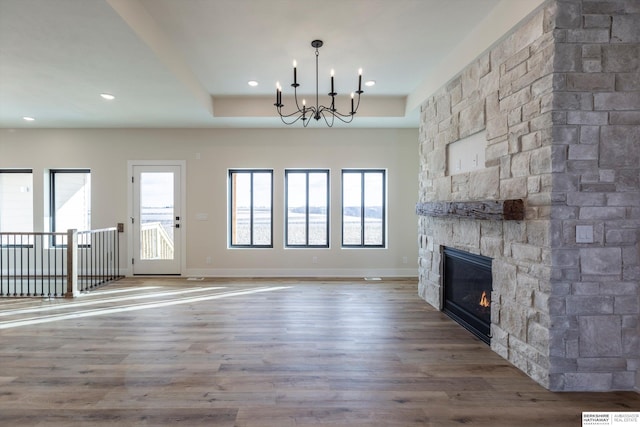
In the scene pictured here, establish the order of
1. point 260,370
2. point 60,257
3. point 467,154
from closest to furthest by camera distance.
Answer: point 260,370
point 467,154
point 60,257

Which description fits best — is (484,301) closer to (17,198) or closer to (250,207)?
(250,207)

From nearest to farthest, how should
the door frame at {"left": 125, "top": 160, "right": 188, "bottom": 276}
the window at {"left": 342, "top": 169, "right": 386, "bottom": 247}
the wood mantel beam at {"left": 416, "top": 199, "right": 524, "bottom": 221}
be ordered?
the wood mantel beam at {"left": 416, "top": 199, "right": 524, "bottom": 221} < the door frame at {"left": 125, "top": 160, "right": 188, "bottom": 276} < the window at {"left": 342, "top": 169, "right": 386, "bottom": 247}

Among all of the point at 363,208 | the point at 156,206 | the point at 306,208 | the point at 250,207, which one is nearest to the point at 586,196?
the point at 363,208

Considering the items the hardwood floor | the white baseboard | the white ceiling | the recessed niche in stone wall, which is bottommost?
the hardwood floor

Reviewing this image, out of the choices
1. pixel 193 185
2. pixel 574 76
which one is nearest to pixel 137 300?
pixel 193 185

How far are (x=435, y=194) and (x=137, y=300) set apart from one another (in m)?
4.39

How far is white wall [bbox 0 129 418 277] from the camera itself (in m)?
6.11

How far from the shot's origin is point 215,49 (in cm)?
365

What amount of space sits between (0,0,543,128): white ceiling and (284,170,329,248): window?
1.65 m

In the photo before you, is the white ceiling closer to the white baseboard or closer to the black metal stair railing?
the black metal stair railing

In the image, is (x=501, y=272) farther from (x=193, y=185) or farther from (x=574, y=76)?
(x=193, y=185)

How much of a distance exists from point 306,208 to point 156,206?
2.89 meters

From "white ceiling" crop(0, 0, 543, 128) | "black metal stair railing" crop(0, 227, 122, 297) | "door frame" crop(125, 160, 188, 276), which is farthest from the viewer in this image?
"door frame" crop(125, 160, 188, 276)

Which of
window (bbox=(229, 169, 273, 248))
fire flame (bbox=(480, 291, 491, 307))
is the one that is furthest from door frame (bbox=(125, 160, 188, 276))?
fire flame (bbox=(480, 291, 491, 307))
